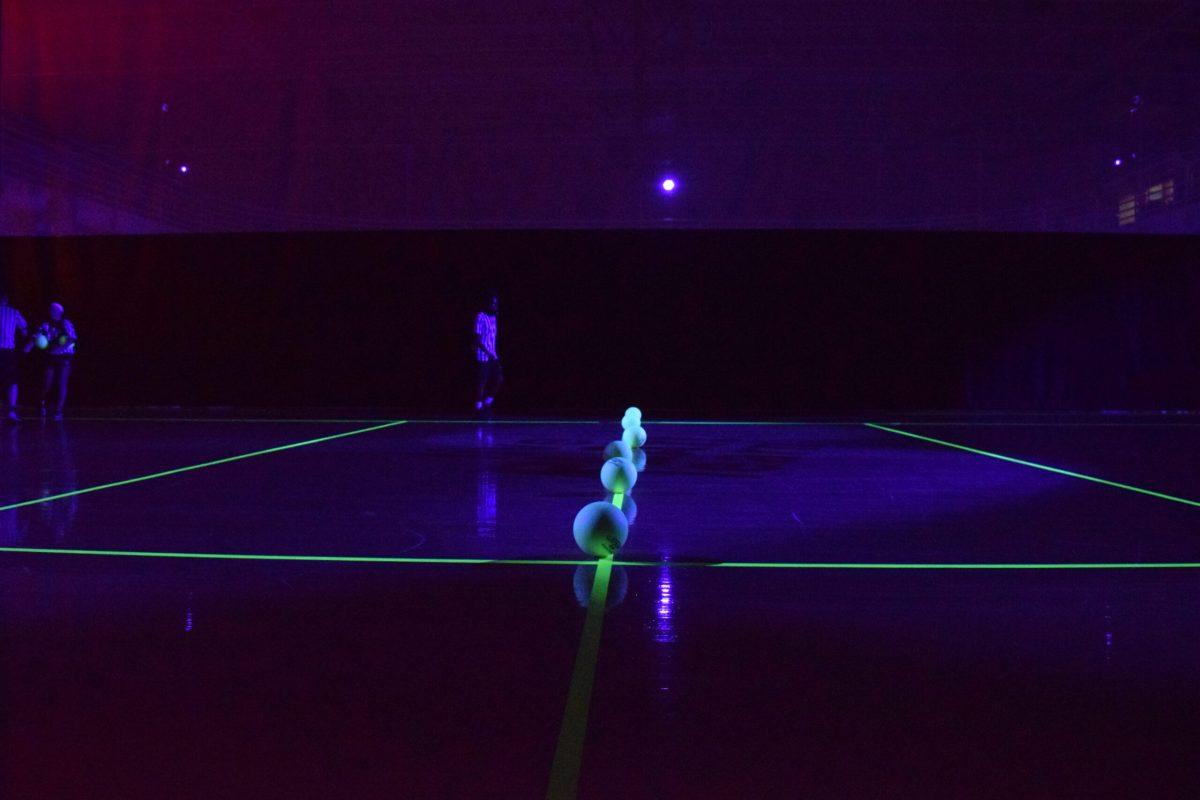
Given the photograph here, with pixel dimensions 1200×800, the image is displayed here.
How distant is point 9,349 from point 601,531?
11.4 metres

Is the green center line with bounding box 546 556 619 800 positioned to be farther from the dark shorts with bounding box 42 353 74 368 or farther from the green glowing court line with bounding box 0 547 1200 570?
the dark shorts with bounding box 42 353 74 368

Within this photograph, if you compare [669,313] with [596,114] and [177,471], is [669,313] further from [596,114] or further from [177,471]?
[177,471]

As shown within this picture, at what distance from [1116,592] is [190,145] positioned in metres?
19.5

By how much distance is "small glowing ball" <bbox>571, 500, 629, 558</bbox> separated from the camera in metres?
4.82

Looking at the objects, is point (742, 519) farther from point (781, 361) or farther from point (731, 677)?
point (781, 361)

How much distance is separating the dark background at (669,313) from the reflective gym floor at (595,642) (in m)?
10.3

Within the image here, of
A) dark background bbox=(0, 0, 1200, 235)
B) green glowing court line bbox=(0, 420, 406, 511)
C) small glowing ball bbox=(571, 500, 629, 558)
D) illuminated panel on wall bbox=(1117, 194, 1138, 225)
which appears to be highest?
dark background bbox=(0, 0, 1200, 235)

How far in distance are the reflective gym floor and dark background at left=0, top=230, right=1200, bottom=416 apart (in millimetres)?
10261

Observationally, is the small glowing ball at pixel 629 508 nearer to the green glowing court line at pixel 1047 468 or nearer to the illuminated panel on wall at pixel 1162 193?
the green glowing court line at pixel 1047 468

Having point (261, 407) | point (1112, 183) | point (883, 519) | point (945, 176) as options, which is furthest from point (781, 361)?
point (883, 519)

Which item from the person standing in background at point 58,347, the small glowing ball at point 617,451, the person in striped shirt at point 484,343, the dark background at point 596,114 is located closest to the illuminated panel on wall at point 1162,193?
the dark background at point 596,114

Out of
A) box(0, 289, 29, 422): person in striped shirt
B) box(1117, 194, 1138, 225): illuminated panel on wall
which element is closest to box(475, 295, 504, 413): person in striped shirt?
box(0, 289, 29, 422): person in striped shirt

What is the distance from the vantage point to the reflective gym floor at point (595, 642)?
241 cm

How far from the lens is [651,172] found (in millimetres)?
20094
